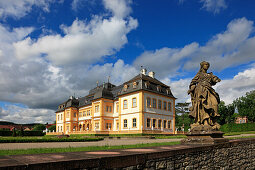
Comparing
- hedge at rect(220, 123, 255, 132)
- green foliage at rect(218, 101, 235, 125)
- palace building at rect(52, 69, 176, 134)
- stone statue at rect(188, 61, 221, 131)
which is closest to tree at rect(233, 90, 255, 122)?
green foliage at rect(218, 101, 235, 125)

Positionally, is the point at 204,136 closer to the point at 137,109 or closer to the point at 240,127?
the point at 137,109

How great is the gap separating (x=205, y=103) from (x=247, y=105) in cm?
5912

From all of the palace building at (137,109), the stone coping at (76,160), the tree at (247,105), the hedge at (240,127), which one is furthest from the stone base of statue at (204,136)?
the tree at (247,105)

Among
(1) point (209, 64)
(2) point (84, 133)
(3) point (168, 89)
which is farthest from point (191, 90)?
(2) point (84, 133)

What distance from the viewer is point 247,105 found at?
59625 mm

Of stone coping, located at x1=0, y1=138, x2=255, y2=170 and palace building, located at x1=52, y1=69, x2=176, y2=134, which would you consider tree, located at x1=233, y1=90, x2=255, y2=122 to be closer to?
palace building, located at x1=52, y1=69, x2=176, y2=134

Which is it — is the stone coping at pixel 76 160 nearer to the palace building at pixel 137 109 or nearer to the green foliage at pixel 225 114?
the palace building at pixel 137 109

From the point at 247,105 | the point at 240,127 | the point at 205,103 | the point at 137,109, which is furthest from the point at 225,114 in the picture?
the point at 205,103

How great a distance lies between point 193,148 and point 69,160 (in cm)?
464

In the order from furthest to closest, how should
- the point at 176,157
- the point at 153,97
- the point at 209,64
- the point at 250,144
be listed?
the point at 153,97
the point at 250,144
the point at 209,64
the point at 176,157

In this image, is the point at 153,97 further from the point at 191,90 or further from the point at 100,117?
the point at 191,90

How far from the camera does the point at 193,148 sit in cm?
684

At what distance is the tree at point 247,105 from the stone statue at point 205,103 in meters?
55.9

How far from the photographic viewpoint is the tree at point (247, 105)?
56909 millimetres
